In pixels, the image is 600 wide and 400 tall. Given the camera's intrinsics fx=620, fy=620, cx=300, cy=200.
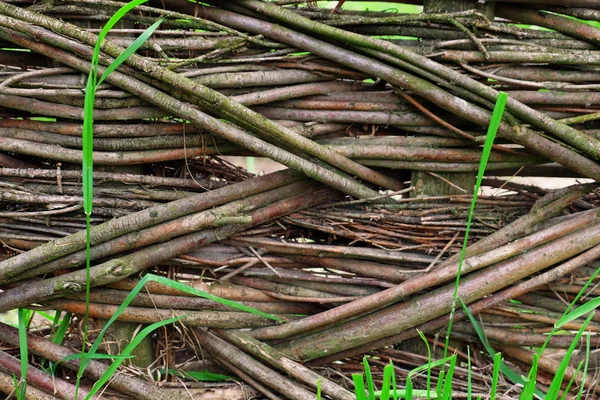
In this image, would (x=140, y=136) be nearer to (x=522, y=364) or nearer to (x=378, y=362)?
(x=378, y=362)

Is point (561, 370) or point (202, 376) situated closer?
point (561, 370)

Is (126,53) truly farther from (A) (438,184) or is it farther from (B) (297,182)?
(A) (438,184)

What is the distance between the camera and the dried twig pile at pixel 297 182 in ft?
3.14

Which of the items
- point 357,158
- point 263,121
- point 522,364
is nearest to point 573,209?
point 522,364

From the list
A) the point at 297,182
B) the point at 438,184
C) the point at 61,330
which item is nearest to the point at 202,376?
the point at 61,330

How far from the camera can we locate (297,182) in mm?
1032

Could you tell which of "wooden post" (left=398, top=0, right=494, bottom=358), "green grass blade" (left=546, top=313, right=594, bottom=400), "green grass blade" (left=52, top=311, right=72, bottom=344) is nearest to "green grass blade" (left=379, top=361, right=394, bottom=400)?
"green grass blade" (left=546, top=313, right=594, bottom=400)

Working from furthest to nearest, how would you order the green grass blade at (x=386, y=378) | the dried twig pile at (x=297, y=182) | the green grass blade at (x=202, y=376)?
the green grass blade at (x=202, y=376)
the dried twig pile at (x=297, y=182)
the green grass blade at (x=386, y=378)

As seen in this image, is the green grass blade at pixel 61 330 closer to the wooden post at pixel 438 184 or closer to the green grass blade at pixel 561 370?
the wooden post at pixel 438 184

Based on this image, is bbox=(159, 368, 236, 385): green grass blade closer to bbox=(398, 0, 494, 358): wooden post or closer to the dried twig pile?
the dried twig pile

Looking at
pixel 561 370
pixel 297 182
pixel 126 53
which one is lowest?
pixel 561 370

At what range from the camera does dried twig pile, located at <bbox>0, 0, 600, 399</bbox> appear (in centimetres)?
96

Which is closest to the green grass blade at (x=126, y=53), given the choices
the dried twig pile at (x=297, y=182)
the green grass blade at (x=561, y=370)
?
the dried twig pile at (x=297, y=182)

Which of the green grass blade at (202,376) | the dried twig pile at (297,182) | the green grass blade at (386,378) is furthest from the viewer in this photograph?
the green grass blade at (202,376)
